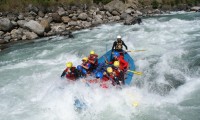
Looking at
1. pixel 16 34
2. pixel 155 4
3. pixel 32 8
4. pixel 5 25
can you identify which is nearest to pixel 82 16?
pixel 32 8

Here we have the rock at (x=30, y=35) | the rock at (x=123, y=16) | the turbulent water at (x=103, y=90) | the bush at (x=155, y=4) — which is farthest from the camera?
the bush at (x=155, y=4)

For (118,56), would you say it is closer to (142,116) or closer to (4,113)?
(142,116)

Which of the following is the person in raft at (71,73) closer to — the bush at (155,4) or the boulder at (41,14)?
the boulder at (41,14)

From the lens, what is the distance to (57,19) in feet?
70.6

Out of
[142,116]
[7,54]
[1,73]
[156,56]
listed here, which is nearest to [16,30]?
[7,54]

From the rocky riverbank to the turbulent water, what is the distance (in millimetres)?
2275

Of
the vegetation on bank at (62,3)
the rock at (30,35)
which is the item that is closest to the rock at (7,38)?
the rock at (30,35)

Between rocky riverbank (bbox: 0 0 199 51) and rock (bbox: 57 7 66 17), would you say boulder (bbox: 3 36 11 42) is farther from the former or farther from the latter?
rock (bbox: 57 7 66 17)

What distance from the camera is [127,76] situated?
9219 mm

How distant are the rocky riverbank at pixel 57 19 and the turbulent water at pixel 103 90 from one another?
2275mm

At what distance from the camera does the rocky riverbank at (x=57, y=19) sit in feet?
60.5

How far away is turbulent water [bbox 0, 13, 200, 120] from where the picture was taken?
7.83 m

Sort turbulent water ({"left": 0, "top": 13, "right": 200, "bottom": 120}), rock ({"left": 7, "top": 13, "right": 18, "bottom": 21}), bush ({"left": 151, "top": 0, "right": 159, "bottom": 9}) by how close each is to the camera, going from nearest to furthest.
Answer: turbulent water ({"left": 0, "top": 13, "right": 200, "bottom": 120}) → rock ({"left": 7, "top": 13, "right": 18, "bottom": 21}) → bush ({"left": 151, "top": 0, "right": 159, "bottom": 9})

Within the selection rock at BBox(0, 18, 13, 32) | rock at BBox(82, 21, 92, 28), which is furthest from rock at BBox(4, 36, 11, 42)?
rock at BBox(82, 21, 92, 28)
